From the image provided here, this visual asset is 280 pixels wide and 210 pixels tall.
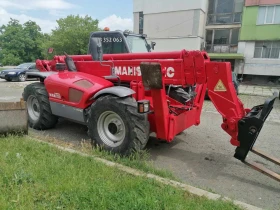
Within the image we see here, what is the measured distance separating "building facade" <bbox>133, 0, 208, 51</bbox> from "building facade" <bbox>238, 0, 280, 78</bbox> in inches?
173

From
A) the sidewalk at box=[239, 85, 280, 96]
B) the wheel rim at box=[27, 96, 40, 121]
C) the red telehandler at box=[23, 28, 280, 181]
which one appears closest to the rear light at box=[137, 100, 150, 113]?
the red telehandler at box=[23, 28, 280, 181]

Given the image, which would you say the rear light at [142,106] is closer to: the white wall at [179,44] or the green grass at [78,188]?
the green grass at [78,188]

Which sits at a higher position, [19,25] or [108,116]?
[19,25]

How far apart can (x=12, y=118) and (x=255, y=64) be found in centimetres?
2012

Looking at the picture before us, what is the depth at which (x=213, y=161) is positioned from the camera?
411 centimetres

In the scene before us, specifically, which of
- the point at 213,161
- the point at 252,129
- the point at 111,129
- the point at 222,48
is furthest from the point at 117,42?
the point at 222,48

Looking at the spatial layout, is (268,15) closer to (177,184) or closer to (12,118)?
(177,184)

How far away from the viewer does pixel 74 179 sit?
2.97 meters

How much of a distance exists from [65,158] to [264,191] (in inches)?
108

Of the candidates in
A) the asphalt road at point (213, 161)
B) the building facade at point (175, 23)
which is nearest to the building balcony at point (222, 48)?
the building facade at point (175, 23)

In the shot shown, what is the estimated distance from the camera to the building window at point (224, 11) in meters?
22.7

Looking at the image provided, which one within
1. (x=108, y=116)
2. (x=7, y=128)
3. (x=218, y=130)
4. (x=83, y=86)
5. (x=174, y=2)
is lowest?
(x=218, y=130)

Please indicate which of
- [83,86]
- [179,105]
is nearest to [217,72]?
[179,105]

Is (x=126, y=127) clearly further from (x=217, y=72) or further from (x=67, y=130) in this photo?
(x=67, y=130)
